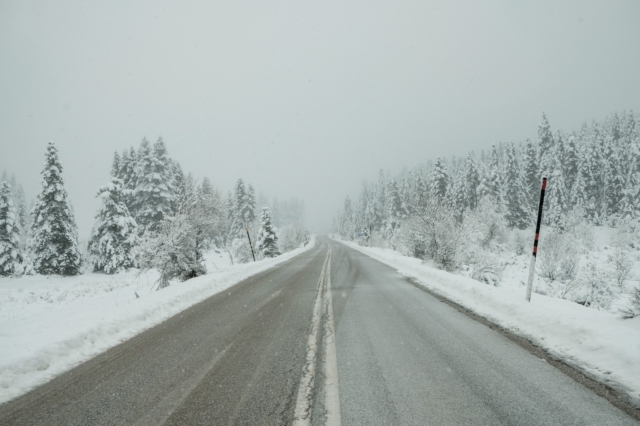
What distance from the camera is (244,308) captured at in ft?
26.5

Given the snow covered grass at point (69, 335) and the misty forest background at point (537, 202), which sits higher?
the misty forest background at point (537, 202)

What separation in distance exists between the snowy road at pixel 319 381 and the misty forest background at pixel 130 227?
8.25 metres

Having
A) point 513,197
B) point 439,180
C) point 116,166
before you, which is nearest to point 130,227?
point 116,166

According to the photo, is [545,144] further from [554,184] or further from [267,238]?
[267,238]

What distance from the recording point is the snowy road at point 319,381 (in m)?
2.93

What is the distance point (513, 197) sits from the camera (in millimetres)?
51438

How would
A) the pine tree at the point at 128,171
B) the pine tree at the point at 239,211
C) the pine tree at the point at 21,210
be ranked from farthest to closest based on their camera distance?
1. the pine tree at the point at 21,210
2. the pine tree at the point at 239,211
3. the pine tree at the point at 128,171

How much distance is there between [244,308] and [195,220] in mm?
7950

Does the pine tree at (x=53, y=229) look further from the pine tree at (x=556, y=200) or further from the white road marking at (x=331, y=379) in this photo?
the pine tree at (x=556, y=200)

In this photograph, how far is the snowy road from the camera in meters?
2.93

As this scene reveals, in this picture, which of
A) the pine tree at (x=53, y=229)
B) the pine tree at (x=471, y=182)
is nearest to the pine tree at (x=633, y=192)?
the pine tree at (x=471, y=182)

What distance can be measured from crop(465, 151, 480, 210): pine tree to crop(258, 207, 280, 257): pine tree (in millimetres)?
32299

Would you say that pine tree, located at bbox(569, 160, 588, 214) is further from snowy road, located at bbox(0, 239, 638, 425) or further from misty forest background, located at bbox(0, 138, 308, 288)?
snowy road, located at bbox(0, 239, 638, 425)

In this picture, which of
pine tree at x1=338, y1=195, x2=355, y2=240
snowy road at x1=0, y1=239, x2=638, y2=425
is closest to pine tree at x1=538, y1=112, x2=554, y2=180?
pine tree at x1=338, y1=195, x2=355, y2=240
